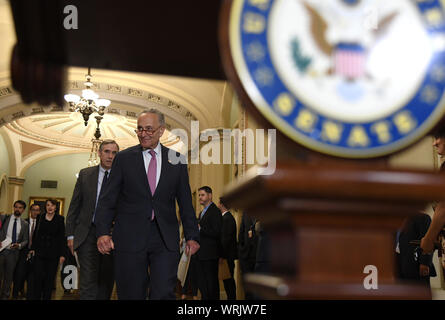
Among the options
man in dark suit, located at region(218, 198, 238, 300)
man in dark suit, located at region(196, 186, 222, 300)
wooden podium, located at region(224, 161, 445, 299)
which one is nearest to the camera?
wooden podium, located at region(224, 161, 445, 299)

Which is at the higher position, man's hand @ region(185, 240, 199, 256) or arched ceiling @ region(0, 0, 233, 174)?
arched ceiling @ region(0, 0, 233, 174)

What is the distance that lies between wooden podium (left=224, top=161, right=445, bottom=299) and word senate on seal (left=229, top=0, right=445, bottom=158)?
46 mm

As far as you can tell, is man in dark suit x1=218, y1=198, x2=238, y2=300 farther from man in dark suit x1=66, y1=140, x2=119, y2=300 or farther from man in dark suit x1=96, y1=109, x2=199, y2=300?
man in dark suit x1=96, y1=109, x2=199, y2=300

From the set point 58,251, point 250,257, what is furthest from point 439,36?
point 58,251

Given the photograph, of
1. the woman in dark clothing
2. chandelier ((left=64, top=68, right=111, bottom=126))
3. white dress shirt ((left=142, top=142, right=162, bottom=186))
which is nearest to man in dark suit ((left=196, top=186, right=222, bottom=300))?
the woman in dark clothing

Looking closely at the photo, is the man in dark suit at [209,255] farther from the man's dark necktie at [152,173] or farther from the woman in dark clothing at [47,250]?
the man's dark necktie at [152,173]

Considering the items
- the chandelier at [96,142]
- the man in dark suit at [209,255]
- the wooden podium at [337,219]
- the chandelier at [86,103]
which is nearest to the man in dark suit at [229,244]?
the man in dark suit at [209,255]

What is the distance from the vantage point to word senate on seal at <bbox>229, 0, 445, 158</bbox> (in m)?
0.66

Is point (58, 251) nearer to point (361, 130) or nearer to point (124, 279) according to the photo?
point (124, 279)

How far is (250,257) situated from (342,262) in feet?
16.1
